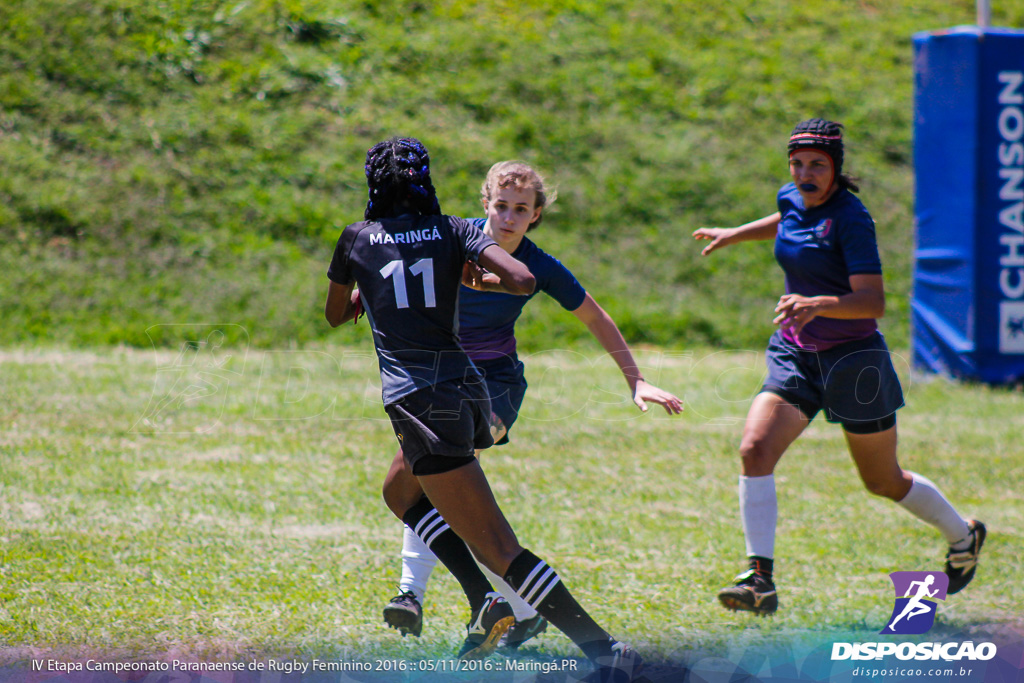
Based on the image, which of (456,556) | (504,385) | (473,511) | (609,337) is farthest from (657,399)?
(456,556)

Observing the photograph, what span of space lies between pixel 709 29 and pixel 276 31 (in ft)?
25.0

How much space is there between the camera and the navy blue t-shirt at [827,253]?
4324 mm

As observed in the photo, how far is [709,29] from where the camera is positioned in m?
17.8

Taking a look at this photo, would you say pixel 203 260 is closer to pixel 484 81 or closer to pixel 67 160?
pixel 67 160

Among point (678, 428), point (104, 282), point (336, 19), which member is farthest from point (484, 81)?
point (678, 428)

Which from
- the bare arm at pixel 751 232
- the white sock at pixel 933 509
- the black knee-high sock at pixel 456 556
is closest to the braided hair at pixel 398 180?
the black knee-high sock at pixel 456 556

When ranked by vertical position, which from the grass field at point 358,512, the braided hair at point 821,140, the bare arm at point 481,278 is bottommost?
the grass field at point 358,512

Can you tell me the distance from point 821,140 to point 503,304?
168 cm

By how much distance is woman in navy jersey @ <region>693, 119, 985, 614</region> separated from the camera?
174 inches

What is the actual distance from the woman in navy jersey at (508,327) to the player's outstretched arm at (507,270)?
47 centimetres

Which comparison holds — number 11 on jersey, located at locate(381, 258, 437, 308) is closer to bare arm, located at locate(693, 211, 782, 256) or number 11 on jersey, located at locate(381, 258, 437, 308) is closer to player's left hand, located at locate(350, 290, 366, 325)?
player's left hand, located at locate(350, 290, 366, 325)

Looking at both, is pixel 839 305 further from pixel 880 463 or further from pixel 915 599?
pixel 915 599

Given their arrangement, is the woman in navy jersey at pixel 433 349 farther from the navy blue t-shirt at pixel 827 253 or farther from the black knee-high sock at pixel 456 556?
the navy blue t-shirt at pixel 827 253

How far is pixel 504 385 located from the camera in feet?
13.0
